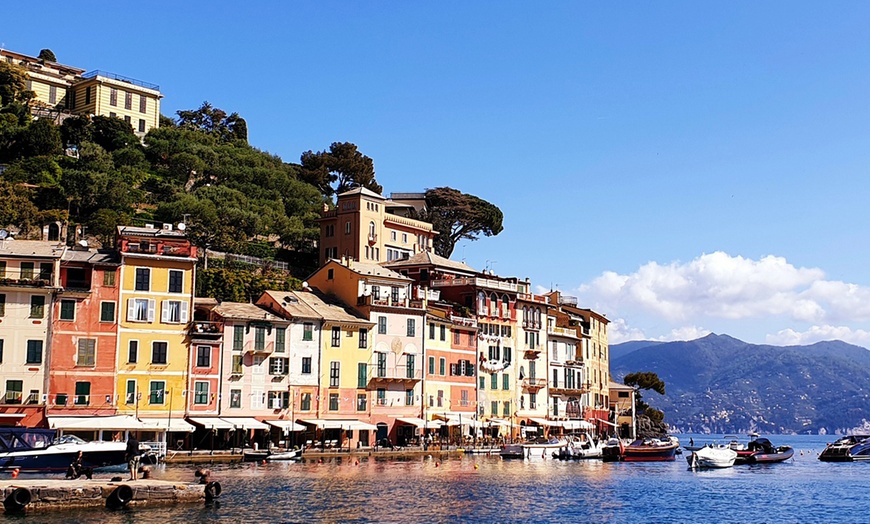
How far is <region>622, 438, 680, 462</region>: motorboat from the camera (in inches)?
3469

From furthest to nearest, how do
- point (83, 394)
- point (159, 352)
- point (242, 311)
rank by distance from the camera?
point (242, 311) → point (159, 352) → point (83, 394)

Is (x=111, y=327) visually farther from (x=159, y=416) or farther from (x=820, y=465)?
(x=820, y=465)

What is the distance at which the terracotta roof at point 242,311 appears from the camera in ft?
239

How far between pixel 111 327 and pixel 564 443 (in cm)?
3899

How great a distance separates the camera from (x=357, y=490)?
52594 mm

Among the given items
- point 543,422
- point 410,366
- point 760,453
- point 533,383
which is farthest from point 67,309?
point 760,453

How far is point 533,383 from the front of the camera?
98.5 m

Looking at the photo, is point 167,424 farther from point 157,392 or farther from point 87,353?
point 87,353

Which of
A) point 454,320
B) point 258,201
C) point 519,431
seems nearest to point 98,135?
point 258,201

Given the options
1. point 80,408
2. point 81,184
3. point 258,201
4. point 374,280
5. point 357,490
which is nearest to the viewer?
point 357,490

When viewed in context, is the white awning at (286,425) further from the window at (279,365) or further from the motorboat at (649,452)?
the motorboat at (649,452)

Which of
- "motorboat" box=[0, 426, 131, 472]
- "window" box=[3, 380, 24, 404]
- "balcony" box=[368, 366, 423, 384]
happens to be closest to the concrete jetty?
"motorboat" box=[0, 426, 131, 472]

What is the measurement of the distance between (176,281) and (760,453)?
171ft

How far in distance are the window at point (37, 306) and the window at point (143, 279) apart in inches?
230
